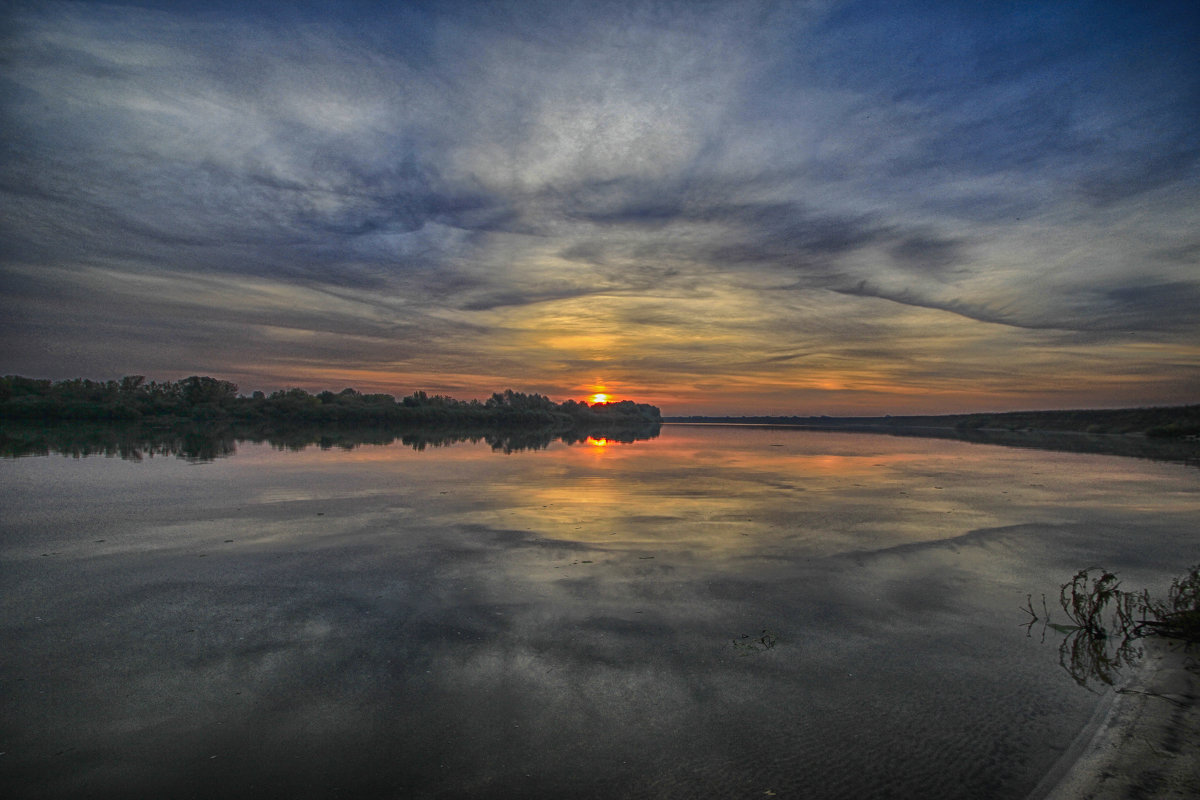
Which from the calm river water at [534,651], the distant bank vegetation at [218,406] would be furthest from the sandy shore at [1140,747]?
the distant bank vegetation at [218,406]

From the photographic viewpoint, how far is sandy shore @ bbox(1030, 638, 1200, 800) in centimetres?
406

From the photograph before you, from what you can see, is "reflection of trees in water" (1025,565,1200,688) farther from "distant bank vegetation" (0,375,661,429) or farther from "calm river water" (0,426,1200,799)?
"distant bank vegetation" (0,375,661,429)

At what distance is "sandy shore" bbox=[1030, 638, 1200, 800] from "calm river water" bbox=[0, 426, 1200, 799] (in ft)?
0.64

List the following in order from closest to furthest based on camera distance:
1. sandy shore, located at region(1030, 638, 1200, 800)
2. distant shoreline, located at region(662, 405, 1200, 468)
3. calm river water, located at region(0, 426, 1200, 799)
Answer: sandy shore, located at region(1030, 638, 1200, 800) → calm river water, located at region(0, 426, 1200, 799) → distant shoreline, located at region(662, 405, 1200, 468)

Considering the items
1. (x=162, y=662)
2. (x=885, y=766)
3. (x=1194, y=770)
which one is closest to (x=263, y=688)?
(x=162, y=662)

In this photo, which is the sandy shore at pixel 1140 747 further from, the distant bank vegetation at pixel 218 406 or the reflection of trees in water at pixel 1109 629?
the distant bank vegetation at pixel 218 406

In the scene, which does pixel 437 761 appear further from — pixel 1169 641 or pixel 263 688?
pixel 1169 641

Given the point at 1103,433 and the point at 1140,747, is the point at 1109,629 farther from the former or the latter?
the point at 1103,433

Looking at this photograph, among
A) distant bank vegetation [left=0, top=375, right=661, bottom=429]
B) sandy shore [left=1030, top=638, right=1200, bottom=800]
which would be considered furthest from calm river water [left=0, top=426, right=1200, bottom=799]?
distant bank vegetation [left=0, top=375, right=661, bottom=429]

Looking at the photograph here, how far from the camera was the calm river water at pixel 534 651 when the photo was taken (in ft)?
14.2

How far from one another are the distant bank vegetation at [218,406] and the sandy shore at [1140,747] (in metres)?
91.0

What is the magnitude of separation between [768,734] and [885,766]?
2.89 ft

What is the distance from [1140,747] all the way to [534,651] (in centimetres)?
539

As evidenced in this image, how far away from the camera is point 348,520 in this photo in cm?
1347
